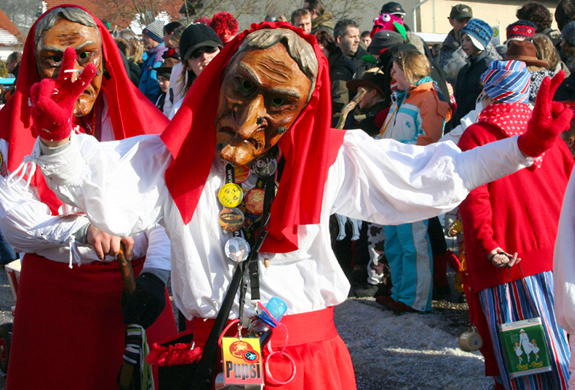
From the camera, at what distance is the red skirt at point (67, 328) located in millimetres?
2367

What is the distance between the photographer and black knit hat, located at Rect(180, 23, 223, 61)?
12.9 ft

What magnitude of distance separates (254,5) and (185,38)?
1189cm

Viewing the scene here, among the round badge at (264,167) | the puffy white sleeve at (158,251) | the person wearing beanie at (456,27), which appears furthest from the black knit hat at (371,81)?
the round badge at (264,167)

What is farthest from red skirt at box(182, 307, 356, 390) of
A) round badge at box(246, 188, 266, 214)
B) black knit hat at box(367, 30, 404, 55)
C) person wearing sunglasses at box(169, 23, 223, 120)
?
black knit hat at box(367, 30, 404, 55)

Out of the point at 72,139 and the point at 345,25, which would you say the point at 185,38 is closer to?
the point at 72,139

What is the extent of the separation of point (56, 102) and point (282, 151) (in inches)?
30.0

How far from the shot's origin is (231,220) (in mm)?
1812

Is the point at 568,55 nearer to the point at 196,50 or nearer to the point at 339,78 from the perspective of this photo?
the point at 339,78

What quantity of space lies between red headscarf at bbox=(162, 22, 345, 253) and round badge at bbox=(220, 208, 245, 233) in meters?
0.10

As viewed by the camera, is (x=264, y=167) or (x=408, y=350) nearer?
(x=264, y=167)

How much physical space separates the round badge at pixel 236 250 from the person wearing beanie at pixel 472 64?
402 cm

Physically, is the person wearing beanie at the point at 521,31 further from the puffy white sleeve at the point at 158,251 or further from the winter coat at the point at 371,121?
the puffy white sleeve at the point at 158,251

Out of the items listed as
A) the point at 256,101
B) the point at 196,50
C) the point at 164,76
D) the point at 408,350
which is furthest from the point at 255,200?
the point at 164,76

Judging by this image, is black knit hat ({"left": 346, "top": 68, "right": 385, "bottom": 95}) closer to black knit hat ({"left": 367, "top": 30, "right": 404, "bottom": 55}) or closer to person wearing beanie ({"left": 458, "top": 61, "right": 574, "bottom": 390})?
black knit hat ({"left": 367, "top": 30, "right": 404, "bottom": 55})
